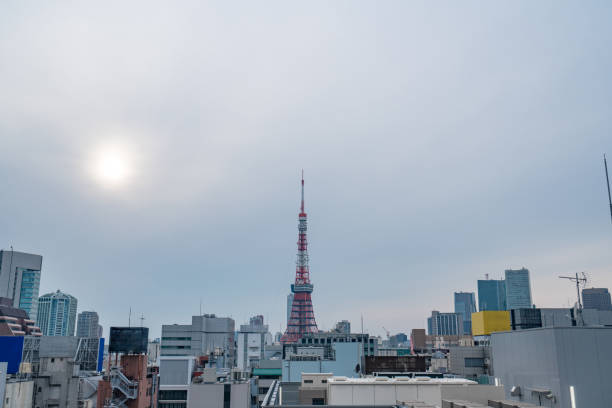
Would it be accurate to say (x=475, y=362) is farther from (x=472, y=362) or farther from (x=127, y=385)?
(x=127, y=385)

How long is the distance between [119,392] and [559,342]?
6159 centimetres

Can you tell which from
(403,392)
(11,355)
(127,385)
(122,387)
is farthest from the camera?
(127,385)

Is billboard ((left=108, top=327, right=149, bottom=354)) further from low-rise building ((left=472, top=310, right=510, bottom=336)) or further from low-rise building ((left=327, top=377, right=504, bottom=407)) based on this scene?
low-rise building ((left=472, top=310, right=510, bottom=336))

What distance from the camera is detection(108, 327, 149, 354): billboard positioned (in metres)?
81.7

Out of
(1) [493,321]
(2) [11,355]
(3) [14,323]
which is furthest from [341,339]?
(2) [11,355]

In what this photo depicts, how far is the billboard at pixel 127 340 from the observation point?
81.7 metres

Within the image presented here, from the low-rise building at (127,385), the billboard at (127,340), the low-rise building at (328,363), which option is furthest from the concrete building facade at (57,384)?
the low-rise building at (328,363)

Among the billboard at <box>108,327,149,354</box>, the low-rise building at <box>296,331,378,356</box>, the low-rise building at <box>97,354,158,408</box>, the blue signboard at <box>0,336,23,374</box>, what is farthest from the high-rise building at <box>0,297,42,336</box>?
the low-rise building at <box>97,354,158,408</box>

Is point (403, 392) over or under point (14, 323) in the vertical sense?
under

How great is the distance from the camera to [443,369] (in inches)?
4904

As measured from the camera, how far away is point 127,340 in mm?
82188

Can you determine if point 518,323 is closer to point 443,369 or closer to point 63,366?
point 443,369

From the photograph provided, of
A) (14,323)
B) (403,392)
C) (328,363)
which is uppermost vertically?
(14,323)

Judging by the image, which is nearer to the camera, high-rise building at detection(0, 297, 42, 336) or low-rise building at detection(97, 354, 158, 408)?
low-rise building at detection(97, 354, 158, 408)
